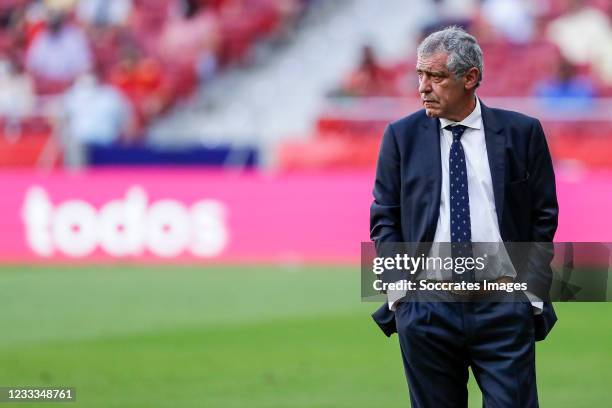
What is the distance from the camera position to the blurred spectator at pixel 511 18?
21.3m

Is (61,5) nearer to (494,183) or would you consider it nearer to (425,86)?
(425,86)

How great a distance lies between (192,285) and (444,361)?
10.5 metres

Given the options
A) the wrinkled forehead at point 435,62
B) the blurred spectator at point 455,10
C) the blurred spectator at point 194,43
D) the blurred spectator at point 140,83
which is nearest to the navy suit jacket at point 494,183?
the wrinkled forehead at point 435,62

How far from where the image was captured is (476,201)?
5.51m

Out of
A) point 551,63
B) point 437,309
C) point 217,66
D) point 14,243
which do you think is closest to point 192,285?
point 14,243

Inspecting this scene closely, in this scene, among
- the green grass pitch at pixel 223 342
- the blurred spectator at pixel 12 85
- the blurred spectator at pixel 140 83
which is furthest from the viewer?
the blurred spectator at pixel 140 83

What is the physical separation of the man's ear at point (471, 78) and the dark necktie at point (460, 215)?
0.32 metres

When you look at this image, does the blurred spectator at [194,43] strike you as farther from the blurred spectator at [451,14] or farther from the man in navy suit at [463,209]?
the man in navy suit at [463,209]

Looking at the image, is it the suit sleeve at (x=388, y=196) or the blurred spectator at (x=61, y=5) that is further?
the blurred spectator at (x=61, y=5)

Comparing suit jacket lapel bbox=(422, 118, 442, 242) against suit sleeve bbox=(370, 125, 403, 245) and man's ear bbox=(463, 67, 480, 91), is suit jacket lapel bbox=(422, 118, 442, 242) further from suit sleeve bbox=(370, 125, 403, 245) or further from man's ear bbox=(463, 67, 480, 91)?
man's ear bbox=(463, 67, 480, 91)

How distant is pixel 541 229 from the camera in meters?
5.50

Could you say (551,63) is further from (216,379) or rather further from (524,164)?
(524,164)

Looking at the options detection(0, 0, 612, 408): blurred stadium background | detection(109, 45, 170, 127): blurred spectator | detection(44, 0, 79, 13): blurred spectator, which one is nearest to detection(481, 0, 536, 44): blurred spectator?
detection(0, 0, 612, 408): blurred stadium background

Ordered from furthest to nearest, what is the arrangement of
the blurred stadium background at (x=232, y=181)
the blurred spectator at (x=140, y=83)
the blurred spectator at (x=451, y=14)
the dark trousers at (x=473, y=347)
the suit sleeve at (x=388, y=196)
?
1. the blurred spectator at (x=140, y=83)
2. the blurred spectator at (x=451, y=14)
3. the blurred stadium background at (x=232, y=181)
4. the suit sleeve at (x=388, y=196)
5. the dark trousers at (x=473, y=347)
